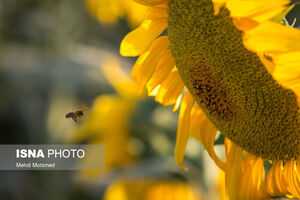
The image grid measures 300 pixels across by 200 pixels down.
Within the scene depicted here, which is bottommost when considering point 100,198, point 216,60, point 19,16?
point 100,198

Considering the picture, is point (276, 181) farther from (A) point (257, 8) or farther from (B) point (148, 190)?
(B) point (148, 190)

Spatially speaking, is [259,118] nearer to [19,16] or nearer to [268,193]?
[268,193]

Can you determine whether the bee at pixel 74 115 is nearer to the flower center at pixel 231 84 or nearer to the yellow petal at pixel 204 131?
the yellow petal at pixel 204 131

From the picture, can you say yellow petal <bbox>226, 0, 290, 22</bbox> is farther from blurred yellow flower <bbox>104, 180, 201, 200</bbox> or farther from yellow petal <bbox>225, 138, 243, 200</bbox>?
blurred yellow flower <bbox>104, 180, 201, 200</bbox>

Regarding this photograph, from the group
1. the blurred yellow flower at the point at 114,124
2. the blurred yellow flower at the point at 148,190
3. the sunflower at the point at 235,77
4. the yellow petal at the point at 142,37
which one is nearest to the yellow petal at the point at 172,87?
the sunflower at the point at 235,77

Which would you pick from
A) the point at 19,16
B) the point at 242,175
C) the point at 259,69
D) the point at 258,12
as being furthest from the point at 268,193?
the point at 19,16
